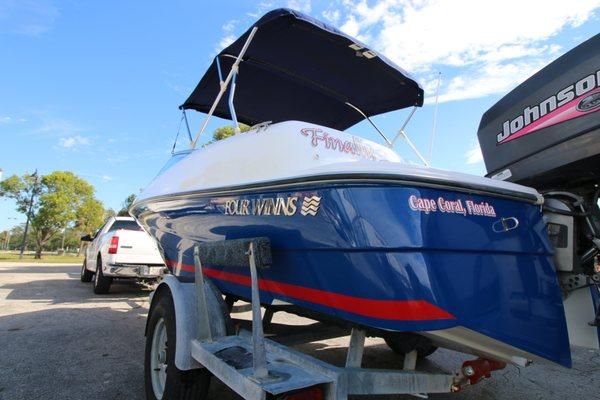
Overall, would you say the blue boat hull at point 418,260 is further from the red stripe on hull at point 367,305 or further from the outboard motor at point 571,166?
the outboard motor at point 571,166

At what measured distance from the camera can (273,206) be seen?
7.64 feet

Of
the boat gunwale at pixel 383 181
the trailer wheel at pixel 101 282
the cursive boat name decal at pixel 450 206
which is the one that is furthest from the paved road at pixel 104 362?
the cursive boat name decal at pixel 450 206

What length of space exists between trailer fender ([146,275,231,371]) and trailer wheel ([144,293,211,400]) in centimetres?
8

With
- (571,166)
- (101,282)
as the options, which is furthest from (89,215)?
(571,166)

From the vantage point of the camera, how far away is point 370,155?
3.05m

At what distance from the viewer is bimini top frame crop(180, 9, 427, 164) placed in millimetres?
Result: 3453

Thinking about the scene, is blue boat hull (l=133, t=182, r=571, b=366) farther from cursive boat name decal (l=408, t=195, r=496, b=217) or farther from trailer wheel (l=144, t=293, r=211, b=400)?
trailer wheel (l=144, t=293, r=211, b=400)

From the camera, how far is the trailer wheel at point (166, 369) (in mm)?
2605

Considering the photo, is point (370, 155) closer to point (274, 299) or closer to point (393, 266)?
point (274, 299)

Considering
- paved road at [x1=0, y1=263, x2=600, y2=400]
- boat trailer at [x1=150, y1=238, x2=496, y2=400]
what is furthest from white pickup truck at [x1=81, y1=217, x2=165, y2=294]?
boat trailer at [x1=150, y1=238, x2=496, y2=400]

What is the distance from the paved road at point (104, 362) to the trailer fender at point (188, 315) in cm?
84

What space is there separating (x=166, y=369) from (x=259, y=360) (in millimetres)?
1071

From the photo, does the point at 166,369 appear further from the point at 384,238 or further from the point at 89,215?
the point at 89,215

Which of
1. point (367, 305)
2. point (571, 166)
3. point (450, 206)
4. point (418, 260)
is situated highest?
Answer: point (571, 166)
